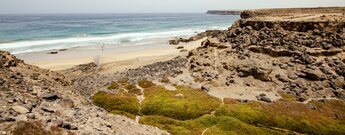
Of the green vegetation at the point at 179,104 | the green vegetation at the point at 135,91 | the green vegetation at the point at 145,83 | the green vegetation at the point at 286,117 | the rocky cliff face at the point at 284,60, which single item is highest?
the rocky cliff face at the point at 284,60

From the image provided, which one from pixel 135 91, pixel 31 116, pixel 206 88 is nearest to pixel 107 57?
pixel 135 91

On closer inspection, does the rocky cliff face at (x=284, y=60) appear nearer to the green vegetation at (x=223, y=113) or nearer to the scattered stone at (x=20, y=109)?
→ the green vegetation at (x=223, y=113)

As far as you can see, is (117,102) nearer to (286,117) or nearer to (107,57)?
(286,117)

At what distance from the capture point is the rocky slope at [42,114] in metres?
25.8

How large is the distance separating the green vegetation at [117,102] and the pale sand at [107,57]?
68.8ft

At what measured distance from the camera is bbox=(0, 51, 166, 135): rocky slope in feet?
84.8

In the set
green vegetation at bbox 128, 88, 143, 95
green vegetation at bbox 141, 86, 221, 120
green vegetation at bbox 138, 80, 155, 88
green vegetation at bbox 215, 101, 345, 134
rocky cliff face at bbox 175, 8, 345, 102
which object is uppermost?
rocky cliff face at bbox 175, 8, 345, 102

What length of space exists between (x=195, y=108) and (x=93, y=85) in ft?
73.4

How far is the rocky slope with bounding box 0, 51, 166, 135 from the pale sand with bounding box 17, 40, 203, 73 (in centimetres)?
3697

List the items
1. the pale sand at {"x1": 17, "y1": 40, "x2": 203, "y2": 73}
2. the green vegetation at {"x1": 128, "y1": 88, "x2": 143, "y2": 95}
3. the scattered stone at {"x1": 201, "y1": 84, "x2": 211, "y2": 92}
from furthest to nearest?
the pale sand at {"x1": 17, "y1": 40, "x2": 203, "y2": 73}
the green vegetation at {"x1": 128, "y1": 88, "x2": 143, "y2": 95}
the scattered stone at {"x1": 201, "y1": 84, "x2": 211, "y2": 92}

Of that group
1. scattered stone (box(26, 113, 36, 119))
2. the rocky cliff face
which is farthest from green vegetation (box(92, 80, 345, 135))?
scattered stone (box(26, 113, 36, 119))

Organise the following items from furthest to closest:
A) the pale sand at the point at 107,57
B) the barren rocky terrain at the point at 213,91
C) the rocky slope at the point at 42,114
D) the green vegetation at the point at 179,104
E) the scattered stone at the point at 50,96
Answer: the pale sand at the point at 107,57 → the green vegetation at the point at 179,104 → the scattered stone at the point at 50,96 → the barren rocky terrain at the point at 213,91 → the rocky slope at the point at 42,114

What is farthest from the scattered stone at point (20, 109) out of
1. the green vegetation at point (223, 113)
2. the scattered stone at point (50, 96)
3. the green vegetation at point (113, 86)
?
the green vegetation at point (113, 86)

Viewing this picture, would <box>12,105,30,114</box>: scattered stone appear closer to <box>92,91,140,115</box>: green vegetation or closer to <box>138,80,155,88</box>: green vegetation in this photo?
<box>92,91,140,115</box>: green vegetation
